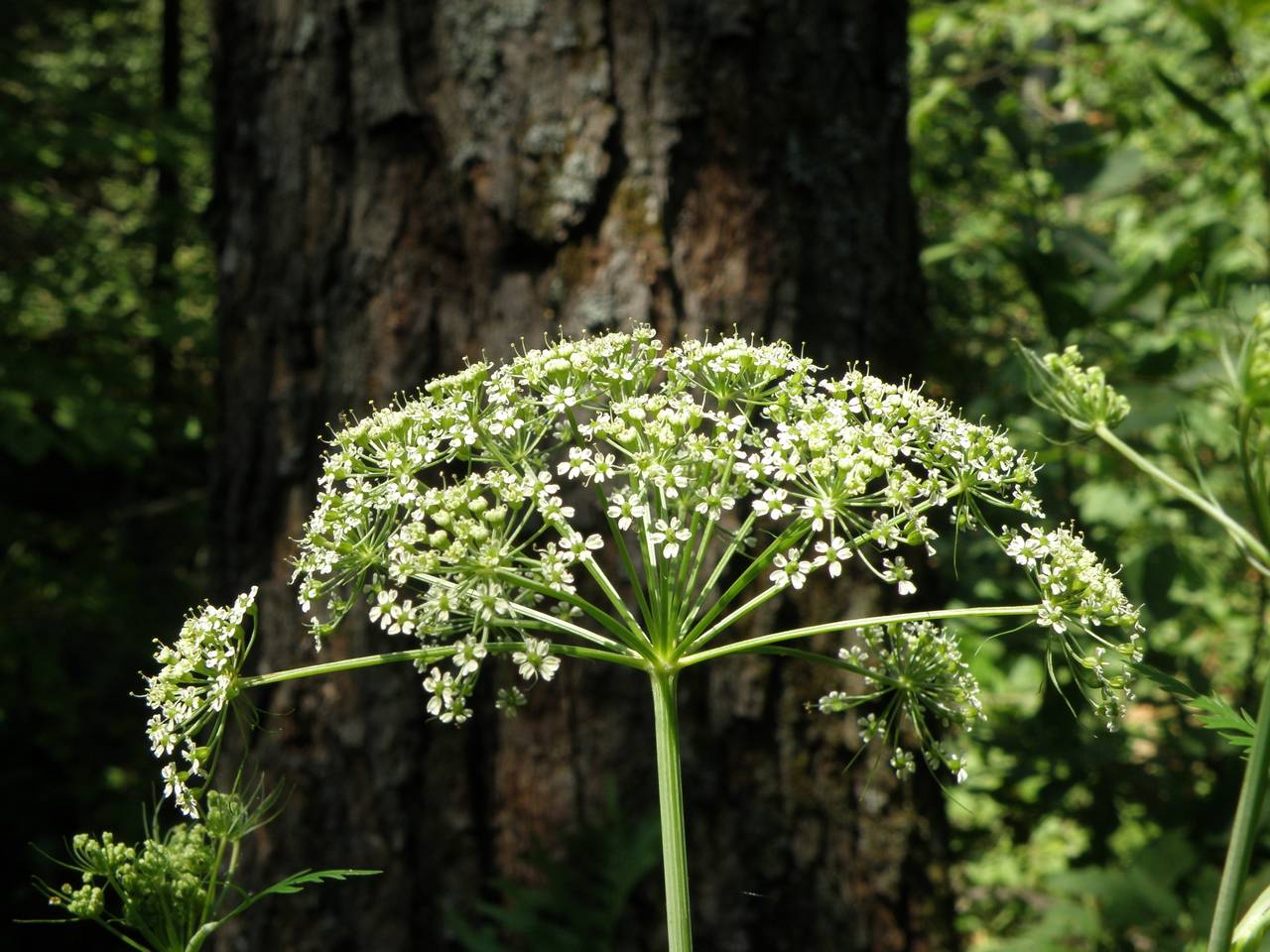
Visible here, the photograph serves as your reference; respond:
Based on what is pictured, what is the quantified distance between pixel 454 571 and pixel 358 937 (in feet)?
6.83

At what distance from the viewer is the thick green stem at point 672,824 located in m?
0.92

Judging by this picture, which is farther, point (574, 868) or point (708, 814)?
point (708, 814)

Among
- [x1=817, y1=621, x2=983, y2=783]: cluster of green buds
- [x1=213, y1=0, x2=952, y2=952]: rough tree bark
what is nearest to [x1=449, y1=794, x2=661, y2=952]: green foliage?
[x1=213, y1=0, x2=952, y2=952]: rough tree bark

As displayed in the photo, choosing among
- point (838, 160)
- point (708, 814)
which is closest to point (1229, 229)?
point (838, 160)

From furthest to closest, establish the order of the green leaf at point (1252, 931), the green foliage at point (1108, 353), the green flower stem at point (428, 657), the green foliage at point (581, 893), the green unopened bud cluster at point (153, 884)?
the green foliage at point (1108, 353) → the green foliage at point (581, 893) → the green unopened bud cluster at point (153, 884) → the green flower stem at point (428, 657) → the green leaf at point (1252, 931)

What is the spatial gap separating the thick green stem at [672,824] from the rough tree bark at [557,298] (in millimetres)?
1811

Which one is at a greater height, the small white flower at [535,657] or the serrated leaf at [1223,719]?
the small white flower at [535,657]

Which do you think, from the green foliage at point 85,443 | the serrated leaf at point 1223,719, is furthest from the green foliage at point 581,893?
the green foliage at point 85,443

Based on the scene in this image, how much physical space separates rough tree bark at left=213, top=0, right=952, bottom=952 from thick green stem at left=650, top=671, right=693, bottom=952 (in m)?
1.81

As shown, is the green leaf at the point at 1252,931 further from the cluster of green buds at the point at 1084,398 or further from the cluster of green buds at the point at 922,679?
the cluster of green buds at the point at 1084,398

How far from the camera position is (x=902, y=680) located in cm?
119

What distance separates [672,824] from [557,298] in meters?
2.02

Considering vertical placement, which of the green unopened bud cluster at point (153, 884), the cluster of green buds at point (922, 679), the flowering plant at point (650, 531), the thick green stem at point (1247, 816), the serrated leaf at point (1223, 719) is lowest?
the green unopened bud cluster at point (153, 884)

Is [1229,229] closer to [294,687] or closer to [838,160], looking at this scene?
[838,160]
